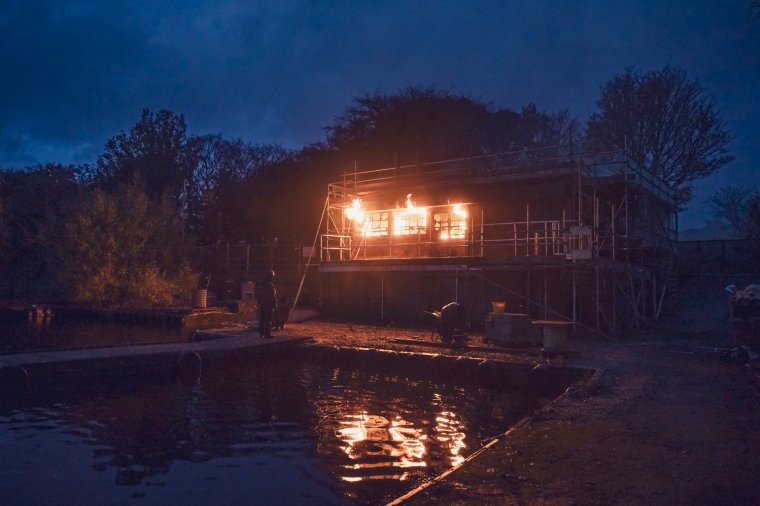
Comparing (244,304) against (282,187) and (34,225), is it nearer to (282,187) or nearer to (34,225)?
(282,187)

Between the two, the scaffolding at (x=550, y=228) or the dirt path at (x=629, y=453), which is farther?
the scaffolding at (x=550, y=228)

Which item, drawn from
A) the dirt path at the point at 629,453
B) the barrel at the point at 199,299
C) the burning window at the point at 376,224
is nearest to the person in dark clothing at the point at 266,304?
the burning window at the point at 376,224

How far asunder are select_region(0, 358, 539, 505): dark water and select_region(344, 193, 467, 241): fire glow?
1102 centimetres

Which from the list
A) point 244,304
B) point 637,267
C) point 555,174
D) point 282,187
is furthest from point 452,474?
point 282,187

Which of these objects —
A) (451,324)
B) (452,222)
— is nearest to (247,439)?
(451,324)

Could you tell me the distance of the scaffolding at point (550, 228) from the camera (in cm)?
2005

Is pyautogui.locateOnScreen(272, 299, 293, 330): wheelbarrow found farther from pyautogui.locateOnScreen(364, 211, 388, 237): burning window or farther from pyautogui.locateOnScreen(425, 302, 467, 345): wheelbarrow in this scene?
pyautogui.locateOnScreen(364, 211, 388, 237): burning window

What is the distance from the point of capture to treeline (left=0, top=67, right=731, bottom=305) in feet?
102

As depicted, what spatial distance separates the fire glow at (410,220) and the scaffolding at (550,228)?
5 cm

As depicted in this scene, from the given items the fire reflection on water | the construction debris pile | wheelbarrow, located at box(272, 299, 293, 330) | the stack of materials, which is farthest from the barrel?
the construction debris pile

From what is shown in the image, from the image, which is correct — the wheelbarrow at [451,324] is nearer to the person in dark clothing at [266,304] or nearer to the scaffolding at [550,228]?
the scaffolding at [550,228]

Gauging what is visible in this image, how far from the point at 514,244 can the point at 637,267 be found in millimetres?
4642

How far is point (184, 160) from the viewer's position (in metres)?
46.5

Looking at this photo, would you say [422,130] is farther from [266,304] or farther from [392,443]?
[392,443]
